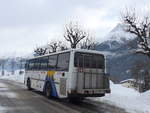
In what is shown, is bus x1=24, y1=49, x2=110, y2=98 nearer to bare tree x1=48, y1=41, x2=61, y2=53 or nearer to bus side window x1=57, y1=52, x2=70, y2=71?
bus side window x1=57, y1=52, x2=70, y2=71

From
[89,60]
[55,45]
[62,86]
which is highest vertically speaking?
[55,45]

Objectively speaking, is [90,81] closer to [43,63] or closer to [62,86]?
[62,86]

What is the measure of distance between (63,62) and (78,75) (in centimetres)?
156

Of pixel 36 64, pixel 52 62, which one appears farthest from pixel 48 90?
pixel 36 64

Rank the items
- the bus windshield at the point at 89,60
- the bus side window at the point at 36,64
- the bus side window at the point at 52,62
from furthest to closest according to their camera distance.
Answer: the bus side window at the point at 36,64 → the bus side window at the point at 52,62 → the bus windshield at the point at 89,60

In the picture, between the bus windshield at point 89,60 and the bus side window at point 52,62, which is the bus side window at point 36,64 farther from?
the bus windshield at point 89,60

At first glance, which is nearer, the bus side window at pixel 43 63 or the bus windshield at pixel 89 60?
the bus windshield at pixel 89 60

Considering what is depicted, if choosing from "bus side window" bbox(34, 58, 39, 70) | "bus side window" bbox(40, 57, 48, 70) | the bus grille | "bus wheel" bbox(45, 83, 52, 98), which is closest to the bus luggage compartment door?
the bus grille

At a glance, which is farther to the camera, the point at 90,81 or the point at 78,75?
the point at 90,81

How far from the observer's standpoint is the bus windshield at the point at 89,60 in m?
13.4

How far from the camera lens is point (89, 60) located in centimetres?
1388

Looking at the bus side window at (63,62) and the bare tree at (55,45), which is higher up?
the bare tree at (55,45)

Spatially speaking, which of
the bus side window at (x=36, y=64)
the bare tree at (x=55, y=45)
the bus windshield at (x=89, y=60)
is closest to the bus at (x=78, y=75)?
the bus windshield at (x=89, y=60)

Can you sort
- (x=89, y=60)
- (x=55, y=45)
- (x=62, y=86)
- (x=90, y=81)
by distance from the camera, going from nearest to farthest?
(x=90, y=81)
(x=62, y=86)
(x=89, y=60)
(x=55, y=45)
